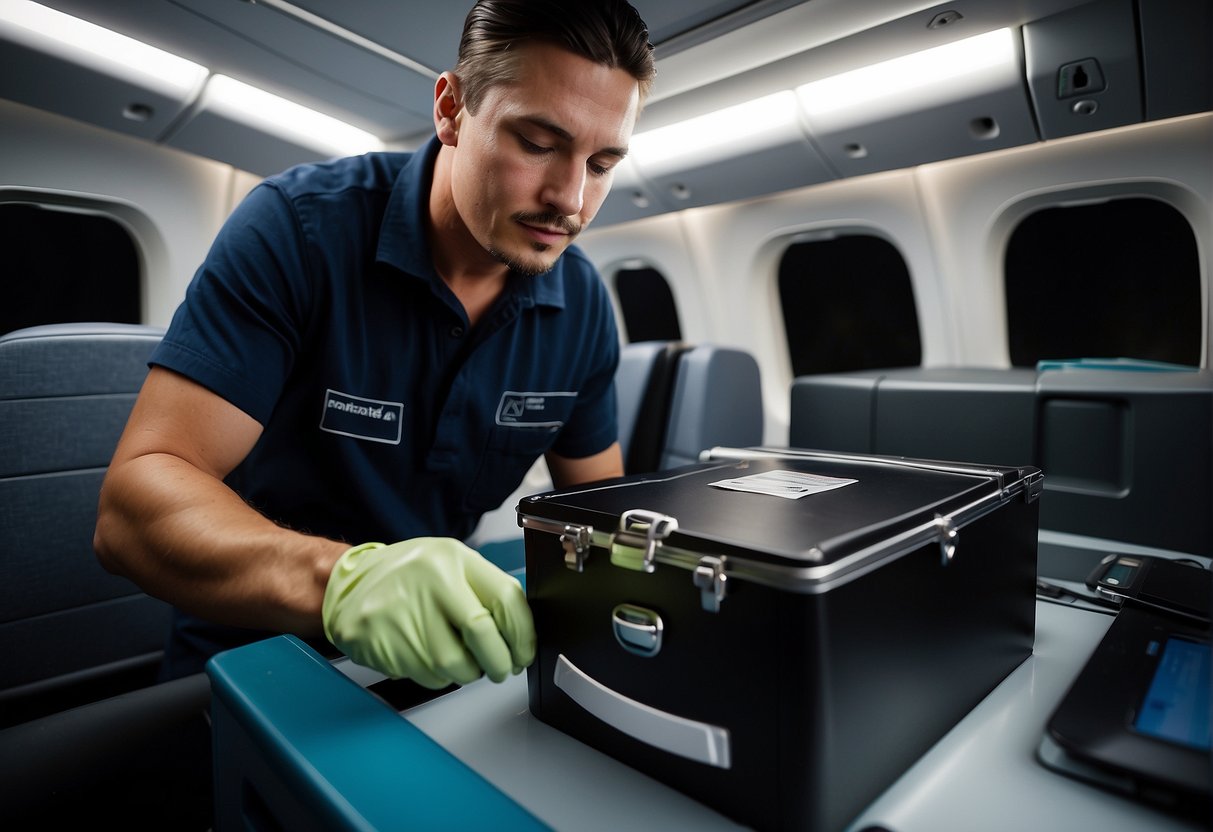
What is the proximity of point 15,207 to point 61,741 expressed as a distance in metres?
3.85

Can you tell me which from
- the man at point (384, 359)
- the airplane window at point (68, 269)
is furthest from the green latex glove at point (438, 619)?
the airplane window at point (68, 269)

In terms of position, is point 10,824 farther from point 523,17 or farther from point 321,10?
point 321,10

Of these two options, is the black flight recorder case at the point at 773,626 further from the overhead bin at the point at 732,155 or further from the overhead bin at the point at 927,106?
the overhead bin at the point at 732,155

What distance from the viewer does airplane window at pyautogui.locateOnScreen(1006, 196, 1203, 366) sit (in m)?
3.29

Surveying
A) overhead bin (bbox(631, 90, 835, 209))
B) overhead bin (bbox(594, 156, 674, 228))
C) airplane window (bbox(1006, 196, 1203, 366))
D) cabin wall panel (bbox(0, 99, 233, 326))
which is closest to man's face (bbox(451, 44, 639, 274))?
overhead bin (bbox(631, 90, 835, 209))

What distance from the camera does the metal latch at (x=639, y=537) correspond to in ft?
1.91

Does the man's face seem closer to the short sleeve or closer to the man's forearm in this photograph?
the short sleeve

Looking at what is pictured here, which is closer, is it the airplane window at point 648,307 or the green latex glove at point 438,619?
the green latex glove at point 438,619

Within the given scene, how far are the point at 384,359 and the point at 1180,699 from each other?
141cm

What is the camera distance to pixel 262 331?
1.27 meters

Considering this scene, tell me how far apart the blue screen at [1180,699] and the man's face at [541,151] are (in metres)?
1.13

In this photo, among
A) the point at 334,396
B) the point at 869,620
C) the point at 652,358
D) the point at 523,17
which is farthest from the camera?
the point at 652,358

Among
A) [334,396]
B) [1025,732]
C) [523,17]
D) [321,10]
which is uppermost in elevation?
[321,10]

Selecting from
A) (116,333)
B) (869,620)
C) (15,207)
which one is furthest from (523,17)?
(15,207)
